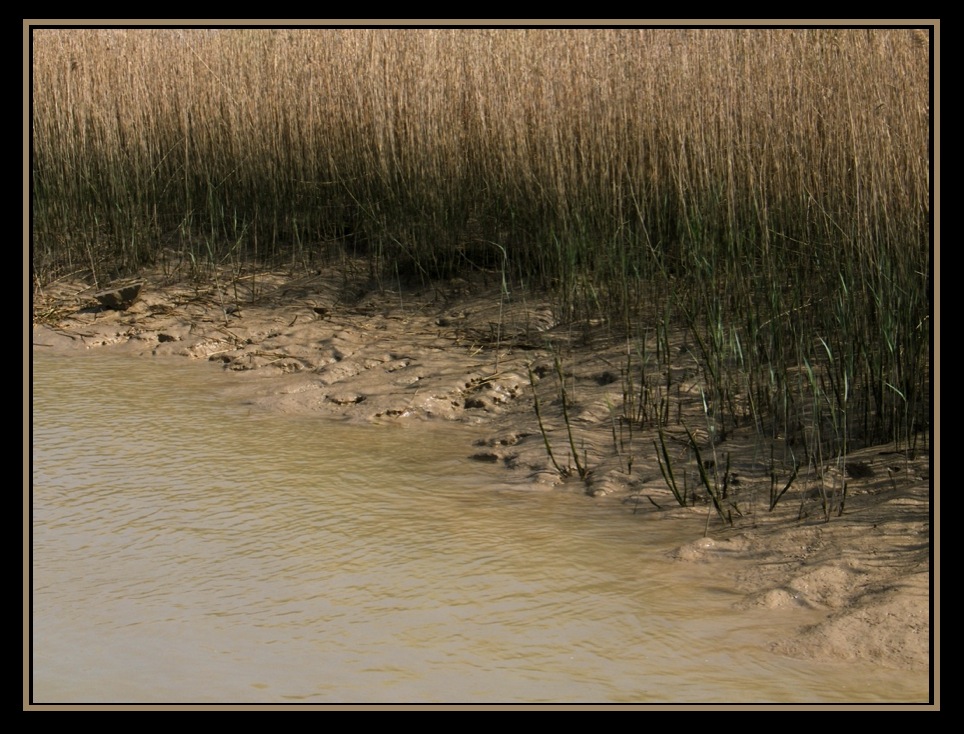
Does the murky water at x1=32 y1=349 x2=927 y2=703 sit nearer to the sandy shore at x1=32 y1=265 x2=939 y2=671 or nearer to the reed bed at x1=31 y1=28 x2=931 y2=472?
the sandy shore at x1=32 y1=265 x2=939 y2=671

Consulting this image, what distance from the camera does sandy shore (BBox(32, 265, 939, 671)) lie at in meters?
2.40

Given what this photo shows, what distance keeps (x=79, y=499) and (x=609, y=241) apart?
8.15 feet

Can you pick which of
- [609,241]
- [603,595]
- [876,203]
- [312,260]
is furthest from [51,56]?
[603,595]

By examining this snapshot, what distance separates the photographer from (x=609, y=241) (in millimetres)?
4625

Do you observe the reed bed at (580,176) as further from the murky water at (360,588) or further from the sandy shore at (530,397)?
the murky water at (360,588)

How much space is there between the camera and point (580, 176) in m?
4.85

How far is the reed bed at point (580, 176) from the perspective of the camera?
11.1 ft

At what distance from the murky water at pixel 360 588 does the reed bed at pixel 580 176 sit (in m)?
0.73

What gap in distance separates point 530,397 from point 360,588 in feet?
5.36

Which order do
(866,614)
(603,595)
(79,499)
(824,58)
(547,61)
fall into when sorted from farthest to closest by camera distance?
(547,61)
(824,58)
(79,499)
(603,595)
(866,614)

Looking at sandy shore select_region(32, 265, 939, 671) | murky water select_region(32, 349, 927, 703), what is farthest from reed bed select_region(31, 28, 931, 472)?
murky water select_region(32, 349, 927, 703)

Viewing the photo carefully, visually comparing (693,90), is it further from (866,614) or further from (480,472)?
(866,614)

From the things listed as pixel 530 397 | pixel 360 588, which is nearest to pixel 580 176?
pixel 530 397

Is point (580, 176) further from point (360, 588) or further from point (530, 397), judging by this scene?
point (360, 588)
